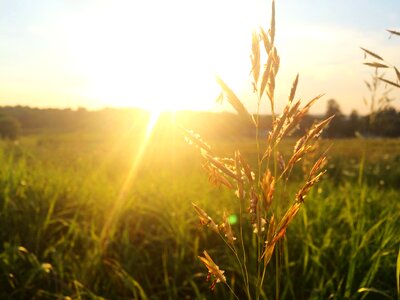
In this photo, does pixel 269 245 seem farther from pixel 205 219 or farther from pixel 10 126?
pixel 10 126

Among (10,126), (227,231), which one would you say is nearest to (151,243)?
(227,231)

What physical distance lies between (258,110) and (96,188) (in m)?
4.12

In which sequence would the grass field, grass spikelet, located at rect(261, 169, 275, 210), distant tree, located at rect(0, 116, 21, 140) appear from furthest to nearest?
1. distant tree, located at rect(0, 116, 21, 140)
2. the grass field
3. grass spikelet, located at rect(261, 169, 275, 210)

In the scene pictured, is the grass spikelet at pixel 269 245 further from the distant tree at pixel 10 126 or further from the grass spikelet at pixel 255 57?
the distant tree at pixel 10 126

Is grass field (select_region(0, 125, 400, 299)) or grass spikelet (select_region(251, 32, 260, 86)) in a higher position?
grass spikelet (select_region(251, 32, 260, 86))

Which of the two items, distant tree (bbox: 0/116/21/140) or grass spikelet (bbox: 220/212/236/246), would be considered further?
distant tree (bbox: 0/116/21/140)

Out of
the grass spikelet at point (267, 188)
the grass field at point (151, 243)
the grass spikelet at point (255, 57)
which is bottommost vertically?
the grass field at point (151, 243)

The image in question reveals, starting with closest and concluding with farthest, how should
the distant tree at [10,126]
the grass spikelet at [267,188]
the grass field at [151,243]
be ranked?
1. the grass spikelet at [267,188]
2. the grass field at [151,243]
3. the distant tree at [10,126]

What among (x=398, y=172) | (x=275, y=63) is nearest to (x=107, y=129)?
(x=398, y=172)

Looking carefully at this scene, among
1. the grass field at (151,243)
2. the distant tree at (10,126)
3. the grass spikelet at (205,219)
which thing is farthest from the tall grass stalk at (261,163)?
the distant tree at (10,126)

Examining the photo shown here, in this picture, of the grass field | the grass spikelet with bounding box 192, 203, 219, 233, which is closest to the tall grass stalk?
the grass spikelet with bounding box 192, 203, 219, 233

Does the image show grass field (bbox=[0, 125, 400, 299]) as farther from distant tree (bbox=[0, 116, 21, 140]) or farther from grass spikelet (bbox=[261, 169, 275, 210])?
distant tree (bbox=[0, 116, 21, 140])

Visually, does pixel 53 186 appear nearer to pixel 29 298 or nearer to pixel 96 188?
pixel 96 188

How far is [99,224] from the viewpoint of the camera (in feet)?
13.5
